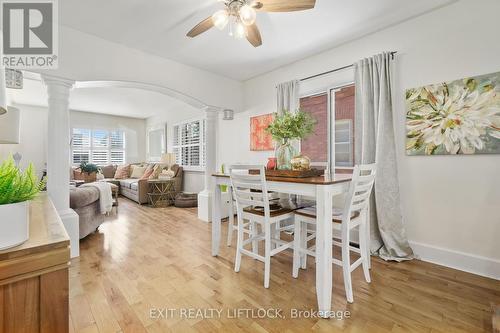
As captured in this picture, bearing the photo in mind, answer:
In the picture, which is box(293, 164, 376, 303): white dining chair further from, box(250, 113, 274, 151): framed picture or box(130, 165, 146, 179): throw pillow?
box(130, 165, 146, 179): throw pillow

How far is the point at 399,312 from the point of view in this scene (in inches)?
64.0

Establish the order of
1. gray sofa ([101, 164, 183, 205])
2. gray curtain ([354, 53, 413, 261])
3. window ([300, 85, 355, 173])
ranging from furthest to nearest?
1. gray sofa ([101, 164, 183, 205])
2. window ([300, 85, 355, 173])
3. gray curtain ([354, 53, 413, 261])

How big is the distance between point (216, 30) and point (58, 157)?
225cm

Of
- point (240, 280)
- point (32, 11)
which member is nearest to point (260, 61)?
point (32, 11)

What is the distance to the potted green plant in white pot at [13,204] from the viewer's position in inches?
26.7

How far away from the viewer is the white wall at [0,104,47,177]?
583cm

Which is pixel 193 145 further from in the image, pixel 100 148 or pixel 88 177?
pixel 100 148

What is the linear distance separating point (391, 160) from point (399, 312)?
149 cm

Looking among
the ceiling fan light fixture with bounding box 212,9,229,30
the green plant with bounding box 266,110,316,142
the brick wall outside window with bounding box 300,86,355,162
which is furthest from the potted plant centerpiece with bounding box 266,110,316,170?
the brick wall outside window with bounding box 300,86,355,162

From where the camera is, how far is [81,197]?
2941 millimetres

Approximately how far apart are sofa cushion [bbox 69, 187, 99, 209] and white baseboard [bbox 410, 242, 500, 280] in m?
3.89

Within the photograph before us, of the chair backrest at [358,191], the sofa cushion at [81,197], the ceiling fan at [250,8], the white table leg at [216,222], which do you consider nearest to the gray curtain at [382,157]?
the chair backrest at [358,191]

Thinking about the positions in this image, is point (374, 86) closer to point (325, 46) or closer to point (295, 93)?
point (325, 46)

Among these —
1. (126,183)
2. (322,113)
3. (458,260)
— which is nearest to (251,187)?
(322,113)
